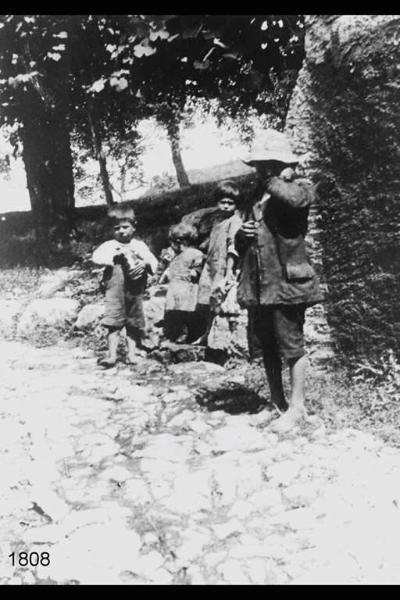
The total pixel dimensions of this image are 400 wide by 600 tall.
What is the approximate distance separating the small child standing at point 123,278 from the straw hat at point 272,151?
296 cm

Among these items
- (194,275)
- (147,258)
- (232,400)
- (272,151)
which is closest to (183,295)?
(194,275)

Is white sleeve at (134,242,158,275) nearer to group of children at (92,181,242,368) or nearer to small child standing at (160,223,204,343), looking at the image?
group of children at (92,181,242,368)

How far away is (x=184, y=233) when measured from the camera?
26.9ft

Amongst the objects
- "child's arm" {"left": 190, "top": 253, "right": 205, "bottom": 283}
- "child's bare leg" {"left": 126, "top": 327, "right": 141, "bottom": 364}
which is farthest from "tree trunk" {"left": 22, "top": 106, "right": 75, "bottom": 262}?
"child's bare leg" {"left": 126, "top": 327, "right": 141, "bottom": 364}

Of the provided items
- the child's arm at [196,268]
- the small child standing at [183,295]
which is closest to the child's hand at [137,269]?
the small child standing at [183,295]

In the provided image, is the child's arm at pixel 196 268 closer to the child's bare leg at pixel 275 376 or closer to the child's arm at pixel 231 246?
the child's arm at pixel 231 246

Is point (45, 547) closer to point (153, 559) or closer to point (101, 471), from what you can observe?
point (153, 559)

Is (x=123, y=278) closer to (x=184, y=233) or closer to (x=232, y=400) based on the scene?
(x=184, y=233)

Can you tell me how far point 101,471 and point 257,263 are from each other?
1770 mm

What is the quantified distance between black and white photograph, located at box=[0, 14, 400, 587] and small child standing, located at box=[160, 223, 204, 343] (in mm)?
28

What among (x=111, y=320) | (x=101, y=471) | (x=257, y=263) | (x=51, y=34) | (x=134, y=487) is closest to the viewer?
(x=134, y=487)

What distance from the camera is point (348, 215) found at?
4.95 meters

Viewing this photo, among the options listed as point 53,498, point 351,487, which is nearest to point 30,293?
point 53,498

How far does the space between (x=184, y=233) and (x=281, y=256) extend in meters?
4.21
